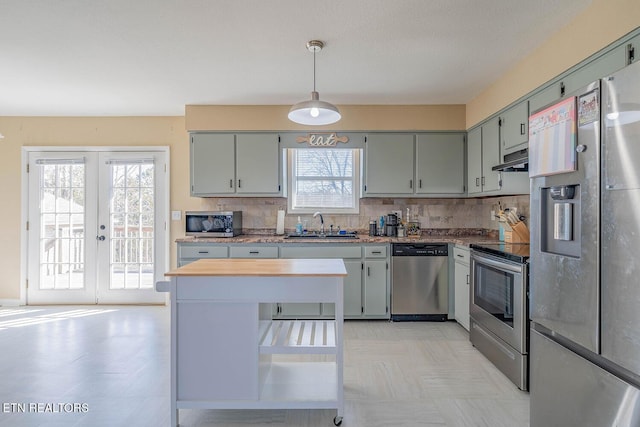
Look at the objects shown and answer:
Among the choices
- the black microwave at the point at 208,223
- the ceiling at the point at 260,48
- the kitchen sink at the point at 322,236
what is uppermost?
the ceiling at the point at 260,48

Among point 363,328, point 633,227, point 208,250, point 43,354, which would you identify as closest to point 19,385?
point 43,354

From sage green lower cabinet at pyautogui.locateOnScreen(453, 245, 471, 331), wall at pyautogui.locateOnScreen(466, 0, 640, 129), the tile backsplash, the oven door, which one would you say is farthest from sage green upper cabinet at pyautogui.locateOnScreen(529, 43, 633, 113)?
the tile backsplash

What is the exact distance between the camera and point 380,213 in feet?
14.3

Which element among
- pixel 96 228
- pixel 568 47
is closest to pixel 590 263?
pixel 568 47

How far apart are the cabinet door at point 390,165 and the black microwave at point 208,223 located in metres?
1.65

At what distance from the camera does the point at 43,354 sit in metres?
2.94

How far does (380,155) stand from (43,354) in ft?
12.3

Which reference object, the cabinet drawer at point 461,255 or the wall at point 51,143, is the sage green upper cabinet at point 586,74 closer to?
the cabinet drawer at point 461,255

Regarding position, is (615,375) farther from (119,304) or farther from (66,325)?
(119,304)

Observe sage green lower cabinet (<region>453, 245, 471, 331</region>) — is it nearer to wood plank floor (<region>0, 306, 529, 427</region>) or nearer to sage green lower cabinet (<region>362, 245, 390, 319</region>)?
wood plank floor (<region>0, 306, 529, 427</region>)

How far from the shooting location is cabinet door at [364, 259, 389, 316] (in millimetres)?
3734

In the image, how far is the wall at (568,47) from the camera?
6.14 ft

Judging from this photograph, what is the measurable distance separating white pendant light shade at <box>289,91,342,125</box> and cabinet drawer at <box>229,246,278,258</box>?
64.0 inches
